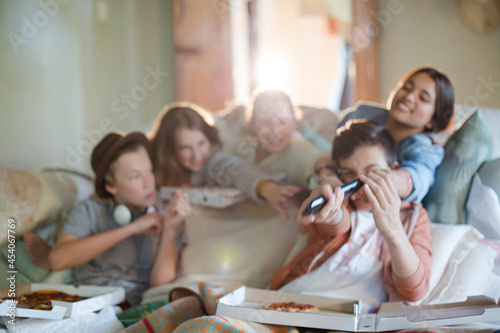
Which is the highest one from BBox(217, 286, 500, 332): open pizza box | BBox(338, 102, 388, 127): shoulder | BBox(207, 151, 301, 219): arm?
BBox(338, 102, 388, 127): shoulder

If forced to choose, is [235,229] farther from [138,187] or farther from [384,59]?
[384,59]

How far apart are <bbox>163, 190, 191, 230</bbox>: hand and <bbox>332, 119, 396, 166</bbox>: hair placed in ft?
1.26

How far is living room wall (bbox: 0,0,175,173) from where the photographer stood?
57.7 inches

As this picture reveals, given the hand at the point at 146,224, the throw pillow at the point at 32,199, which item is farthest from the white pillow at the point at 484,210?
the throw pillow at the point at 32,199

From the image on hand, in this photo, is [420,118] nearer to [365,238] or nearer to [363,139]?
[363,139]

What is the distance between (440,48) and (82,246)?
1.25m

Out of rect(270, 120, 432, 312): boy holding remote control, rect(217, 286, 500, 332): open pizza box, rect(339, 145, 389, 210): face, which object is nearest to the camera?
rect(217, 286, 500, 332): open pizza box

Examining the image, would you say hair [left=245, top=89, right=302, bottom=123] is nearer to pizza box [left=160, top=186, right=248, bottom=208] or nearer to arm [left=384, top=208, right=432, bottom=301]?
pizza box [left=160, top=186, right=248, bottom=208]

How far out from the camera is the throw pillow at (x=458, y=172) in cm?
108

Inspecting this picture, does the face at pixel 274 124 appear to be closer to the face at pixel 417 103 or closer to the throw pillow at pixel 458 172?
the face at pixel 417 103

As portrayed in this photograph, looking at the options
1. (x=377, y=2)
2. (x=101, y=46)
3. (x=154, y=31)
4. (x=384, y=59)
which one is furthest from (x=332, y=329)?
(x=154, y=31)

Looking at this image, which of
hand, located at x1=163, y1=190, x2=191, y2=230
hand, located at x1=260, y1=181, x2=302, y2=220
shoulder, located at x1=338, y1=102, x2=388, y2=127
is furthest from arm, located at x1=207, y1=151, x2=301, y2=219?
shoulder, located at x1=338, y1=102, x2=388, y2=127

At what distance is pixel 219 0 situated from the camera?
205 cm

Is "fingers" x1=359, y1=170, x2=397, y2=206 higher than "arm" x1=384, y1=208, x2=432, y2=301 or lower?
higher
